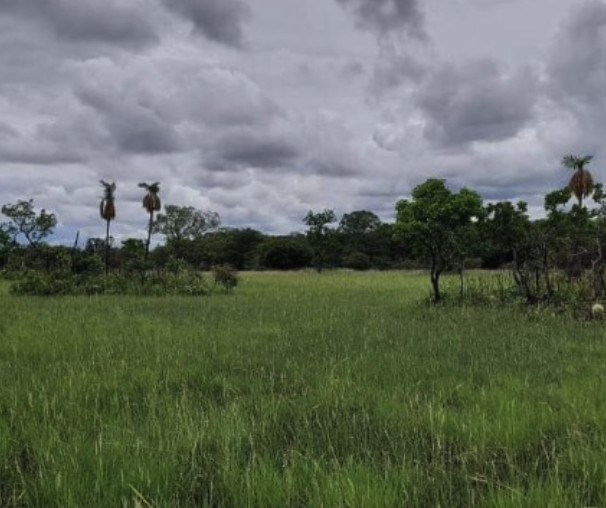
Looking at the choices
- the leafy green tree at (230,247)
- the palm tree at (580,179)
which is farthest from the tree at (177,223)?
the palm tree at (580,179)

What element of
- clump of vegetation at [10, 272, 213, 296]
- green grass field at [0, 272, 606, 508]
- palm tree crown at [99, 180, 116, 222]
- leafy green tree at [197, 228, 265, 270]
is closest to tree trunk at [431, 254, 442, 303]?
green grass field at [0, 272, 606, 508]

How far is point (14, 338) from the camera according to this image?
44.1 ft

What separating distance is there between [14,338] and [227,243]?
4357 inches

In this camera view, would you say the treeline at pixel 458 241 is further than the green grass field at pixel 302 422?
Yes

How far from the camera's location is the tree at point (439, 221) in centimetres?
2466

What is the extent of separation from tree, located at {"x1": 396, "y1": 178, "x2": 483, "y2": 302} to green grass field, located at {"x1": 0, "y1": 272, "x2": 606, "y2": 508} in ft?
38.1

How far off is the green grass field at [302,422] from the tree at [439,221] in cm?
1161

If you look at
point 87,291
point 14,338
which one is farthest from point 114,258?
point 14,338

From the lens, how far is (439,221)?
81.1 feet

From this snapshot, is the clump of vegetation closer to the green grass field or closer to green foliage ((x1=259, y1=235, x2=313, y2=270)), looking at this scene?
the green grass field

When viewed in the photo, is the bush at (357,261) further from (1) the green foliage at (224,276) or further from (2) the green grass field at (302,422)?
(2) the green grass field at (302,422)

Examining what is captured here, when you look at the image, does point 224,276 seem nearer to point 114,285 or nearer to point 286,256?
point 114,285

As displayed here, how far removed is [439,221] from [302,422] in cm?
1888

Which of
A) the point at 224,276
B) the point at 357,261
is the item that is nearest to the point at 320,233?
the point at 357,261
